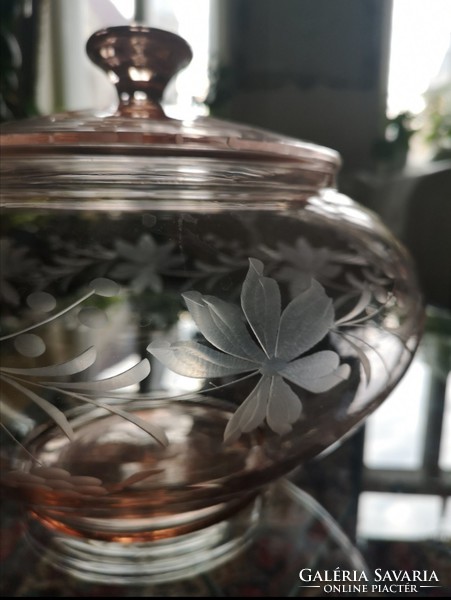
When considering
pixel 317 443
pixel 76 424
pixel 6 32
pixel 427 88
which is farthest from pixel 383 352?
pixel 427 88

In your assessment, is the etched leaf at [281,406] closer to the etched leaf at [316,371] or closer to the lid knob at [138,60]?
the etched leaf at [316,371]

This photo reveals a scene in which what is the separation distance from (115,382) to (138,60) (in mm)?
181

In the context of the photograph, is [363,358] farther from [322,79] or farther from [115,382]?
[322,79]

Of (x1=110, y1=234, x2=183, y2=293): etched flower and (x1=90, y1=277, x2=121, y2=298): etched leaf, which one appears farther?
(x1=110, y1=234, x2=183, y2=293): etched flower

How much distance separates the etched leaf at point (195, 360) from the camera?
217 millimetres

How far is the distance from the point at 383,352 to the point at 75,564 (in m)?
0.20

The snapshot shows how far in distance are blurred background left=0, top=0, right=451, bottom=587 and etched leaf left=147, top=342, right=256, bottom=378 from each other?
47 centimetres

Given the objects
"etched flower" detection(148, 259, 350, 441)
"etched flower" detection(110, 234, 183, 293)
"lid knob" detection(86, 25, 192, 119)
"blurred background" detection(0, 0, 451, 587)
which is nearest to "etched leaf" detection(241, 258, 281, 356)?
"etched flower" detection(148, 259, 350, 441)

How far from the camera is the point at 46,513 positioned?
0.26m

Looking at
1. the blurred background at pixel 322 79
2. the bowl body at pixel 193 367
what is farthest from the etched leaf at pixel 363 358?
the blurred background at pixel 322 79

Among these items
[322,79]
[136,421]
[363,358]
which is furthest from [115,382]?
[322,79]

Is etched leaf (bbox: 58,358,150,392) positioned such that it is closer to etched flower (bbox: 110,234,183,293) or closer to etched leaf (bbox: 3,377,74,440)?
etched leaf (bbox: 3,377,74,440)

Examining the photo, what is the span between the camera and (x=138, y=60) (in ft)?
0.93

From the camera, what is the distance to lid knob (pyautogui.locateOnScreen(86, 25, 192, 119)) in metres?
0.28
